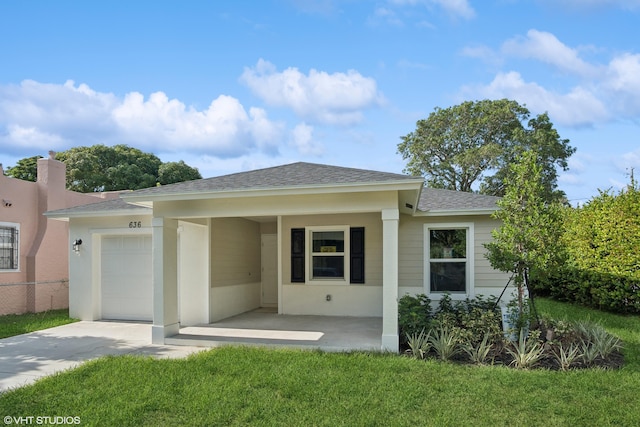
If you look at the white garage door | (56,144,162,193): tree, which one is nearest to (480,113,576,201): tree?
the white garage door

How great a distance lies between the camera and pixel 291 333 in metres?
8.52

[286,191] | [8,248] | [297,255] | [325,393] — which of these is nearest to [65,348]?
[286,191]

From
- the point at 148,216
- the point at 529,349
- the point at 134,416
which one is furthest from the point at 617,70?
the point at 134,416

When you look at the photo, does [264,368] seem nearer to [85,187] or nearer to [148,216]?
[148,216]

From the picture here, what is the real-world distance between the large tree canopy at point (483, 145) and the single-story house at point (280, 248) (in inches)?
575

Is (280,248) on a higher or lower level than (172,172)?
lower

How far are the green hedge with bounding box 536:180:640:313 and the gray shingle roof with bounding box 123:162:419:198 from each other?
473 cm

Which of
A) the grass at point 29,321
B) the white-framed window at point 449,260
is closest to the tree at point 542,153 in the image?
the white-framed window at point 449,260

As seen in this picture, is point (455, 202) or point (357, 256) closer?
point (455, 202)

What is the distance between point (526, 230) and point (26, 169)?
1164 inches

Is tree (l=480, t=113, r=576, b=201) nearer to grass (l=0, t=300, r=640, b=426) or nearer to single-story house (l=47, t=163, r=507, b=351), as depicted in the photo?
single-story house (l=47, t=163, r=507, b=351)

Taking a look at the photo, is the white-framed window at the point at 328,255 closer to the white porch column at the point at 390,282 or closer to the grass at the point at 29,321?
the white porch column at the point at 390,282

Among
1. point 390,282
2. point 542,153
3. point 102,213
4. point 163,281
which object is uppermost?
point 542,153

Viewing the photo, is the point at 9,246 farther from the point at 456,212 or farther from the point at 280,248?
the point at 456,212
